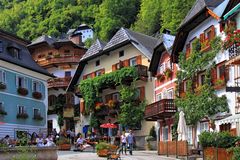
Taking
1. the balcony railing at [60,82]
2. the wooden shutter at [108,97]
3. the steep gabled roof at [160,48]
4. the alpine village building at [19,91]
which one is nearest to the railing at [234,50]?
the steep gabled roof at [160,48]

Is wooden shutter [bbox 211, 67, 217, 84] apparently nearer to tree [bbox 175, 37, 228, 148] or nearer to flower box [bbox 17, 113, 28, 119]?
tree [bbox 175, 37, 228, 148]

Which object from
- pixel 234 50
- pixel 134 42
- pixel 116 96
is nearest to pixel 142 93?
pixel 116 96

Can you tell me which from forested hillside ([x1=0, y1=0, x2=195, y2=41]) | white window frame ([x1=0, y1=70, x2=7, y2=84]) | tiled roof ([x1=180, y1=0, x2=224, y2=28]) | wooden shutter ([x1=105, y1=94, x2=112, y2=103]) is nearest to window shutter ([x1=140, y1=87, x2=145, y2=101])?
wooden shutter ([x1=105, y1=94, x2=112, y2=103])

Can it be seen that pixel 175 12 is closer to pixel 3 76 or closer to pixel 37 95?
pixel 37 95

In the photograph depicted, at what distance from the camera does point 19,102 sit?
44.2 m

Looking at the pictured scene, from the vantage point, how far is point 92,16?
380 ft

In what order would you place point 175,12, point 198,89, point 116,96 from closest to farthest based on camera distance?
point 198,89, point 116,96, point 175,12

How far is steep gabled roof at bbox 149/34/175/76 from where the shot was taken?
39378 millimetres

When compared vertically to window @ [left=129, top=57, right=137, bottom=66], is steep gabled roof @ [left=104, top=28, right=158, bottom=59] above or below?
above

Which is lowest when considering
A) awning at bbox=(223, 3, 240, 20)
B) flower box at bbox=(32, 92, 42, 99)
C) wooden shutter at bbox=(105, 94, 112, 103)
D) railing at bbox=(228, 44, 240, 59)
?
wooden shutter at bbox=(105, 94, 112, 103)

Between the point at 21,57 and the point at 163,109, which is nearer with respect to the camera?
the point at 163,109

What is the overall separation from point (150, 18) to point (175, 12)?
1459 centimetres

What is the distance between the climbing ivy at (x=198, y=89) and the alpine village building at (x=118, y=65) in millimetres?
9836

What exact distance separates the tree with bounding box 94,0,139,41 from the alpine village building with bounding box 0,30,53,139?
50.8 metres
